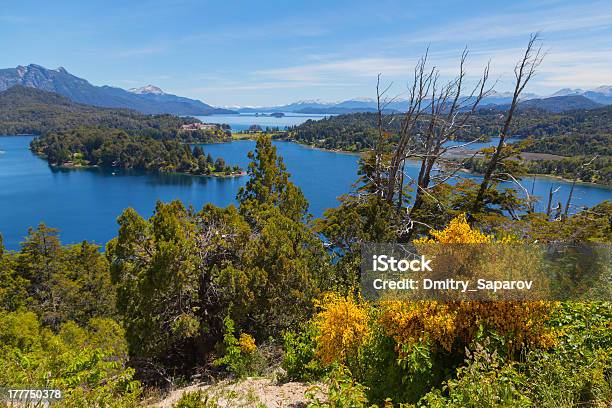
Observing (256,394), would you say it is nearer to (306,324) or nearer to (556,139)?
(306,324)

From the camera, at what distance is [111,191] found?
6750 centimetres

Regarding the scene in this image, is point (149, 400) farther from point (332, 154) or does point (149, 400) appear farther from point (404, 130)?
point (332, 154)

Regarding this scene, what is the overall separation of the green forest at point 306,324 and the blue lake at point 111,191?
3053 centimetres

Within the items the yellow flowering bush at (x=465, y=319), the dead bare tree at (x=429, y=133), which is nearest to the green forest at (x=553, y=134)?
the dead bare tree at (x=429, y=133)

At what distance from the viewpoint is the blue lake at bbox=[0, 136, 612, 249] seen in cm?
4959

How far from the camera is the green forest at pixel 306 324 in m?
4.29

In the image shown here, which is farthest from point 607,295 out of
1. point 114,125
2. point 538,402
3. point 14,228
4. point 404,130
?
point 114,125

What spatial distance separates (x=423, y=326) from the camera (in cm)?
480

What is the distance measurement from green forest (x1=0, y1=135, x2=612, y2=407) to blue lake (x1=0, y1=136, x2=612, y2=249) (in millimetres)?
30527

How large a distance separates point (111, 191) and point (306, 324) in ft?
220

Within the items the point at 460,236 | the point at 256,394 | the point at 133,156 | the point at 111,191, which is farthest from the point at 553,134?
the point at 256,394

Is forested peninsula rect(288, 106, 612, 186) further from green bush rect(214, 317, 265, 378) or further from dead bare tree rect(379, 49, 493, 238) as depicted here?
green bush rect(214, 317, 265, 378)

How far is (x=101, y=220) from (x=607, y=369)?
54.6m
